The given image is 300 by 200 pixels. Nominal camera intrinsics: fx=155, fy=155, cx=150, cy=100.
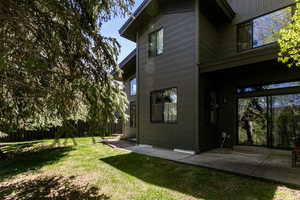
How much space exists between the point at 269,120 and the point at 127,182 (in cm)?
589

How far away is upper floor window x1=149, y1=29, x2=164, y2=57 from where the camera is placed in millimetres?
7162

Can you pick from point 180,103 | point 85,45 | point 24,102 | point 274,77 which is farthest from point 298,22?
point 24,102

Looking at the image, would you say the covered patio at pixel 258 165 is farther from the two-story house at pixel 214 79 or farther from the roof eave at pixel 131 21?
the roof eave at pixel 131 21

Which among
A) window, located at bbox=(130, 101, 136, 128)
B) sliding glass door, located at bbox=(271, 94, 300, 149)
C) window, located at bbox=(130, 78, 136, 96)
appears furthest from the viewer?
window, located at bbox=(130, 78, 136, 96)

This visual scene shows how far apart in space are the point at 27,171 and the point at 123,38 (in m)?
7.56

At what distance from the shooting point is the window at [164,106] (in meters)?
6.43

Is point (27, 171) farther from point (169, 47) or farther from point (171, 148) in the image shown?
point (169, 47)

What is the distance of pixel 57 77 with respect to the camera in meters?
3.10

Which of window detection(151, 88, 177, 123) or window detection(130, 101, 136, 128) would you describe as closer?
window detection(151, 88, 177, 123)

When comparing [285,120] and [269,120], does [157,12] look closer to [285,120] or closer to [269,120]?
[269,120]

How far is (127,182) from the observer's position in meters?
3.50

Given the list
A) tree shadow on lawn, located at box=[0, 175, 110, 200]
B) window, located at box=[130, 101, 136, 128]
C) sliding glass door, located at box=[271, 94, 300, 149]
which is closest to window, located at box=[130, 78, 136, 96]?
window, located at box=[130, 101, 136, 128]

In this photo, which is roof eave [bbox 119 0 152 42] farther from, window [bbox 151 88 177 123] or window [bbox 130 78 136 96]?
window [bbox 151 88 177 123]

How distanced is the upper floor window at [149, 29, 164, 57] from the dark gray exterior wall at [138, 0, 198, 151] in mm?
217
